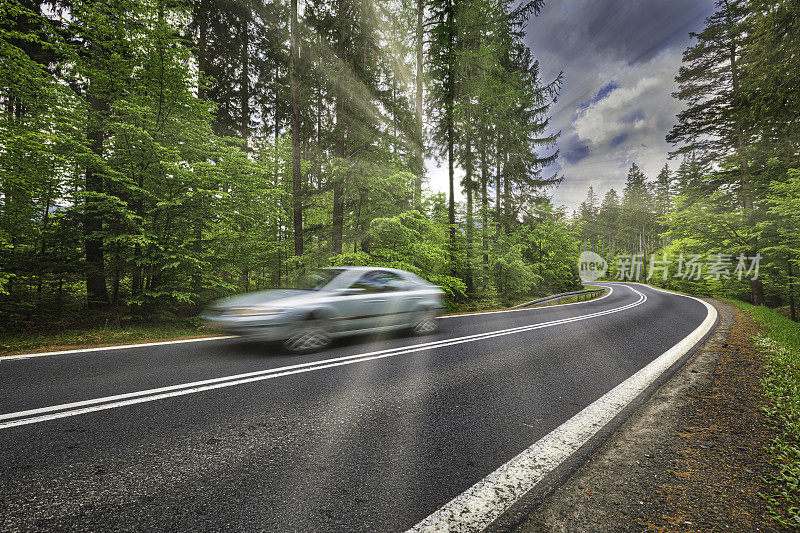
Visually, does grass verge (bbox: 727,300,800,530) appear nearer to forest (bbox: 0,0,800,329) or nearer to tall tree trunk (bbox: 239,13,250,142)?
forest (bbox: 0,0,800,329)

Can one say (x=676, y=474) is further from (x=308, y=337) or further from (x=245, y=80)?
(x=245, y=80)

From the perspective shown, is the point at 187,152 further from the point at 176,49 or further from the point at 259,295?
the point at 259,295

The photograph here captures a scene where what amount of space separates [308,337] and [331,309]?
62 cm

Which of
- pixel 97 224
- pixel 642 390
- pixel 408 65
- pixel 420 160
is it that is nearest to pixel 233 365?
pixel 642 390

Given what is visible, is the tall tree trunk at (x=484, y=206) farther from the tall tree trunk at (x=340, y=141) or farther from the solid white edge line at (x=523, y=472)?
the solid white edge line at (x=523, y=472)

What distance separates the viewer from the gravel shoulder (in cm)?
160

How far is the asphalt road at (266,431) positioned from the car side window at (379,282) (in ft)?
4.61

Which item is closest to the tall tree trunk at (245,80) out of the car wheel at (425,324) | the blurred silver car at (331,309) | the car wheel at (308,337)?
the blurred silver car at (331,309)

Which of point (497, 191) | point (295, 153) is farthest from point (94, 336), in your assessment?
point (497, 191)

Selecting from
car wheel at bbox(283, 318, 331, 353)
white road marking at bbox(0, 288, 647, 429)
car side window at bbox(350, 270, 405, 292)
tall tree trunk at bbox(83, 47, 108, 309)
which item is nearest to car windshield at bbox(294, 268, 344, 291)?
car side window at bbox(350, 270, 405, 292)

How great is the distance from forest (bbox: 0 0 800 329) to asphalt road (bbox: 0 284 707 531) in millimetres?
4094

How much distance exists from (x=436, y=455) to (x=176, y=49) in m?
10.3

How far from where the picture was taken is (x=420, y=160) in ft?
41.1

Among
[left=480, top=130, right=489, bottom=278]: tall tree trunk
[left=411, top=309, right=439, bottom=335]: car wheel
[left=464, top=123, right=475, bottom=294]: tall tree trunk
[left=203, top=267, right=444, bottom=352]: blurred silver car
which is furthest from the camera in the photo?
[left=480, top=130, right=489, bottom=278]: tall tree trunk
